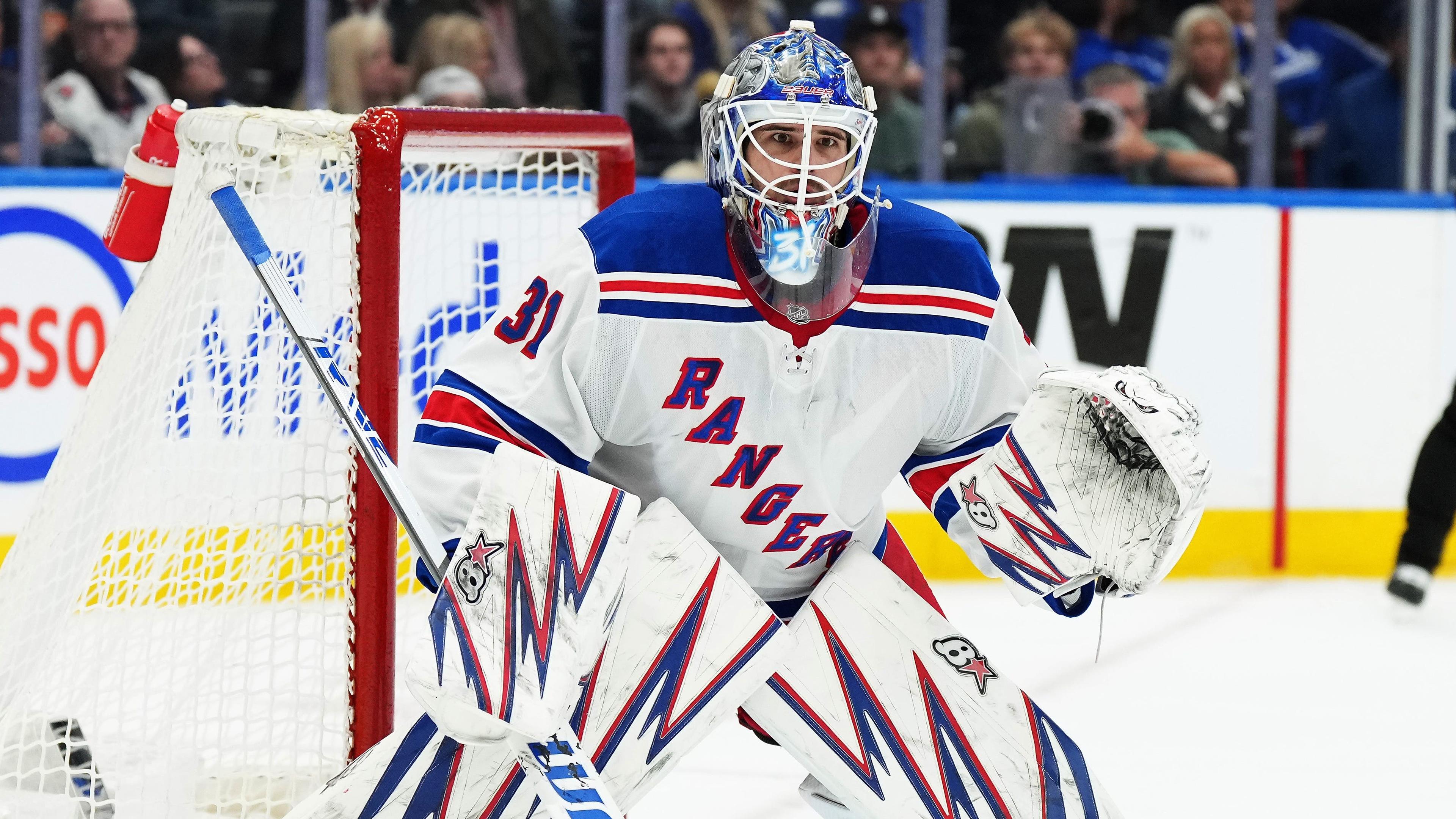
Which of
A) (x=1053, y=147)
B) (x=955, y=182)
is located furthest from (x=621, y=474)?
(x=1053, y=147)

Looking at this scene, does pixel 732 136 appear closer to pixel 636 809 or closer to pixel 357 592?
pixel 357 592

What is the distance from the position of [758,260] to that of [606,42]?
9.21 feet

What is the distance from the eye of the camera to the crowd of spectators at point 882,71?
13.2ft

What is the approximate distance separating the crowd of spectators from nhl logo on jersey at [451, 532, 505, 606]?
2789 mm

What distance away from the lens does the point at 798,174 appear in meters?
A: 1.56

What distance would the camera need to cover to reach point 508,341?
60.6 inches

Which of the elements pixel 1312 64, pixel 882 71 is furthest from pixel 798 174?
pixel 1312 64

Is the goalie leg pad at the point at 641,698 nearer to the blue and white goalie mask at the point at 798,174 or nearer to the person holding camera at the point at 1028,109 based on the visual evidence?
the blue and white goalie mask at the point at 798,174

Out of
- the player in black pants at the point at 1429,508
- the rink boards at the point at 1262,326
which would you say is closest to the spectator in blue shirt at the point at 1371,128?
the rink boards at the point at 1262,326

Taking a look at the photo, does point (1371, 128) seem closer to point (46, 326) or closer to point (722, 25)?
point (722, 25)

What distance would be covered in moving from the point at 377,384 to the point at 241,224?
0.22 metres

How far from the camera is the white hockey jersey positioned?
153 cm

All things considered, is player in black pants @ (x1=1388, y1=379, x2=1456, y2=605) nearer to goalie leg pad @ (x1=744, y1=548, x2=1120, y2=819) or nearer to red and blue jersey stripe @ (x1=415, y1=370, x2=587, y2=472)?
goalie leg pad @ (x1=744, y1=548, x2=1120, y2=819)

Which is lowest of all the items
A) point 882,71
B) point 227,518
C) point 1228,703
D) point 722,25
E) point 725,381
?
point 1228,703
